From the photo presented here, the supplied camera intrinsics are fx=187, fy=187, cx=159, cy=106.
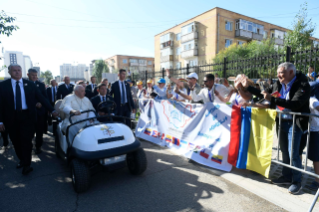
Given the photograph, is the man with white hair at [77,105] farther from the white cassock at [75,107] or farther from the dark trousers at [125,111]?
Answer: the dark trousers at [125,111]

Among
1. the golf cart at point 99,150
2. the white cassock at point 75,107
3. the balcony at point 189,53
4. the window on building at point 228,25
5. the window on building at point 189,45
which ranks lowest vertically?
the golf cart at point 99,150

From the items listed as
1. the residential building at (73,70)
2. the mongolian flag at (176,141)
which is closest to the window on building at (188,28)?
the mongolian flag at (176,141)

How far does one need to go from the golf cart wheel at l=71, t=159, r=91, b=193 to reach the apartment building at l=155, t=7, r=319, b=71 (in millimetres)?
30243

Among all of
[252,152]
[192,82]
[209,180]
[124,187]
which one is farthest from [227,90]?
[124,187]

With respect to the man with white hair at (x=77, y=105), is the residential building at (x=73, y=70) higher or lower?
higher

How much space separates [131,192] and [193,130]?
2.10 m

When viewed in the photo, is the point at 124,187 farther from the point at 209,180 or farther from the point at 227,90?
the point at 227,90

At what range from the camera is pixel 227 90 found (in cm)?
451

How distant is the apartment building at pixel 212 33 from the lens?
98.6 feet

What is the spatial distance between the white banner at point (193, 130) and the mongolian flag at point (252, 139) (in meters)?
0.18

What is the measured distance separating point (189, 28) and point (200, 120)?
108 feet

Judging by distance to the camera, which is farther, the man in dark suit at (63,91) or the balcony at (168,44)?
the balcony at (168,44)

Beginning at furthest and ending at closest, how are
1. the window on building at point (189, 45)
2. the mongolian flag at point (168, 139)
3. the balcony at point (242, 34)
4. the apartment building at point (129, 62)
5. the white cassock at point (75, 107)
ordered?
the apartment building at point (129, 62) < the window on building at point (189, 45) < the balcony at point (242, 34) < the mongolian flag at point (168, 139) < the white cassock at point (75, 107)

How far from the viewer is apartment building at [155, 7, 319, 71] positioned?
98.6 feet
